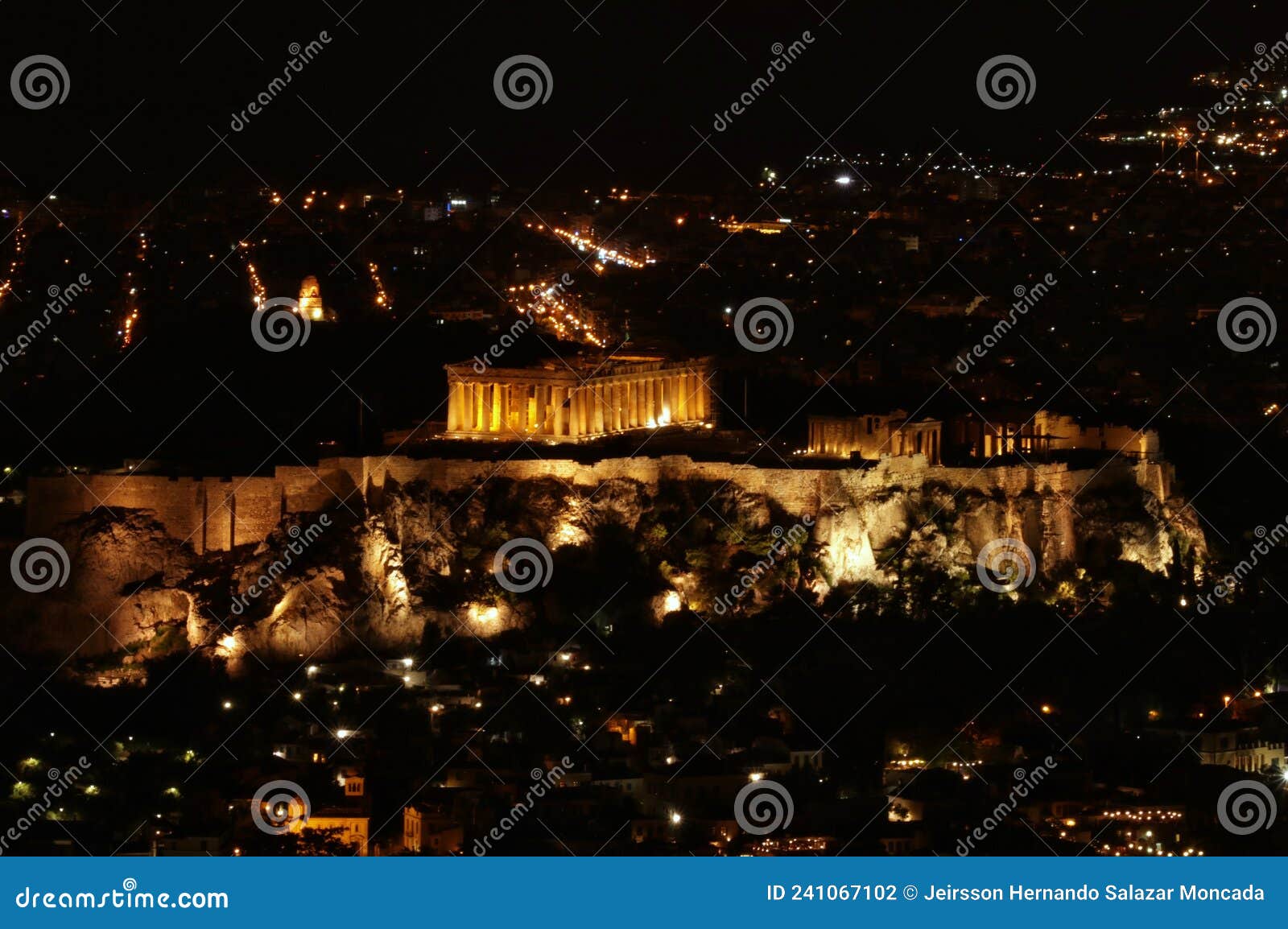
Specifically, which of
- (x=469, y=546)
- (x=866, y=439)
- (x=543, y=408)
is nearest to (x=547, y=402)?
(x=543, y=408)

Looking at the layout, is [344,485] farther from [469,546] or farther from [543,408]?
[543,408]

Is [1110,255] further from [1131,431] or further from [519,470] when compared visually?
[519,470]

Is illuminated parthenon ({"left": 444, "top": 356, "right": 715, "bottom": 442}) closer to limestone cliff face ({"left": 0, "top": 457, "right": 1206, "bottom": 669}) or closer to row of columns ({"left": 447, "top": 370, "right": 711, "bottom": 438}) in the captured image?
row of columns ({"left": 447, "top": 370, "right": 711, "bottom": 438})

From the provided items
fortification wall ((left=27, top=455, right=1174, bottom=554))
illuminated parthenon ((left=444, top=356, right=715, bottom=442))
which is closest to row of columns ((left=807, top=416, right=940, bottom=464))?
fortification wall ((left=27, top=455, right=1174, bottom=554))

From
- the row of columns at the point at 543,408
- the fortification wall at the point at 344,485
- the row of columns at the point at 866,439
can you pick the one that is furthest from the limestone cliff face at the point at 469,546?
the row of columns at the point at 543,408

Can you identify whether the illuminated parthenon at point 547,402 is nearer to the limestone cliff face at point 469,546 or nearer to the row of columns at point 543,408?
the row of columns at point 543,408

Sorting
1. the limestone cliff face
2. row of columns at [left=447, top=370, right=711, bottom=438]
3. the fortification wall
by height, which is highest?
row of columns at [left=447, top=370, right=711, bottom=438]
